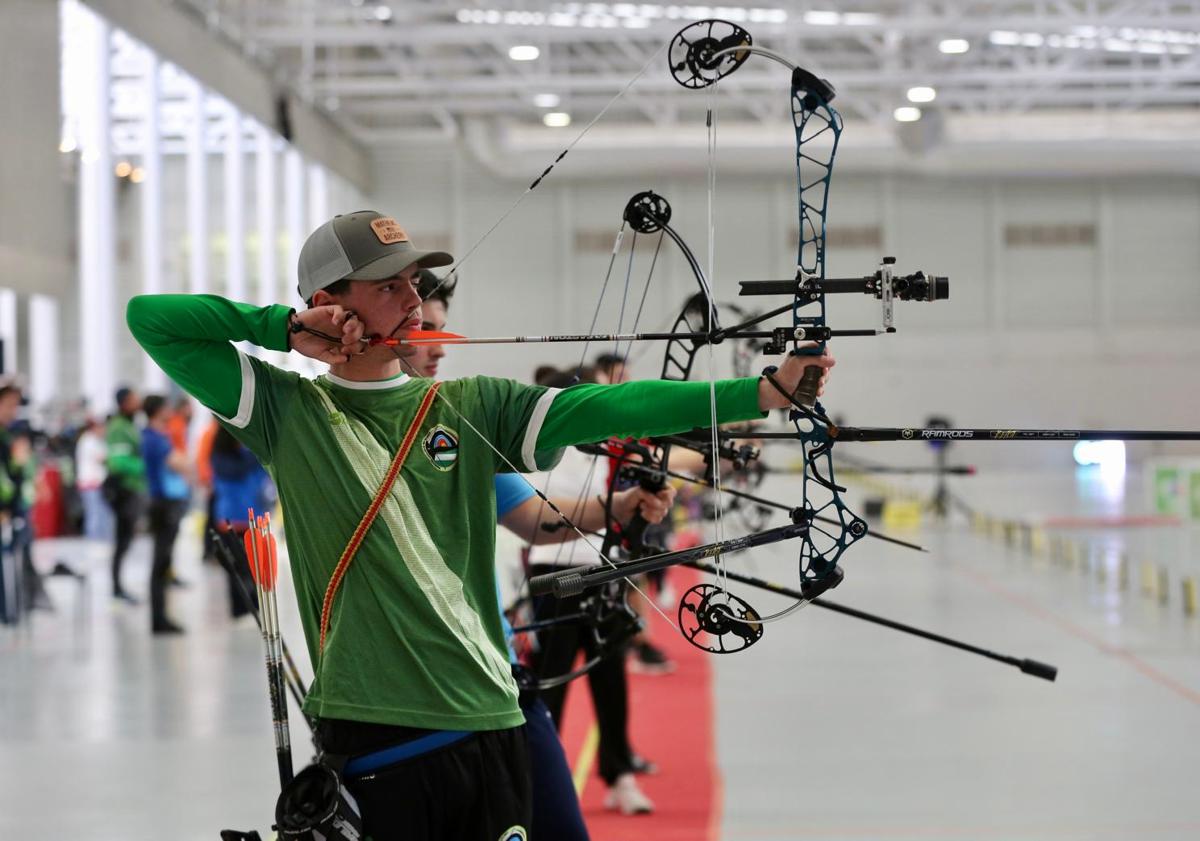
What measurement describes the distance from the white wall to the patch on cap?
2206 cm

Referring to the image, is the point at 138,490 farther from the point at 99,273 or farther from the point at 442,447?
the point at 442,447

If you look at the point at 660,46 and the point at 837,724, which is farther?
the point at 660,46

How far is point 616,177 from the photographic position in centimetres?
2461

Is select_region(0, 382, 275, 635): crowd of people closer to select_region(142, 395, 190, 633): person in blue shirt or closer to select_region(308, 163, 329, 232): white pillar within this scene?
select_region(142, 395, 190, 633): person in blue shirt

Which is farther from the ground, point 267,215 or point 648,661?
point 267,215

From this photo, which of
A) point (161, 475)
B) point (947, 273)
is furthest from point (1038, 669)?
point (947, 273)

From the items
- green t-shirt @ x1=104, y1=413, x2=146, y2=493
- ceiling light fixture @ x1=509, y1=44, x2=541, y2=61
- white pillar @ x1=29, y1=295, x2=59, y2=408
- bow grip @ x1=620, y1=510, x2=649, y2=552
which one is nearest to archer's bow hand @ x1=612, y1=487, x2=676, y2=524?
bow grip @ x1=620, y1=510, x2=649, y2=552

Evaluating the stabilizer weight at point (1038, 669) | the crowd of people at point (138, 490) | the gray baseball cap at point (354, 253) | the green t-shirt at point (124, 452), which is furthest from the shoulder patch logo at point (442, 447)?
the green t-shirt at point (124, 452)

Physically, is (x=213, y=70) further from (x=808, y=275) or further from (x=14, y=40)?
(x=808, y=275)

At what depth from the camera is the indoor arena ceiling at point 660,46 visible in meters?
15.7

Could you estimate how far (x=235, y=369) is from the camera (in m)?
2.01

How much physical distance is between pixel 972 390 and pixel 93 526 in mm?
15389

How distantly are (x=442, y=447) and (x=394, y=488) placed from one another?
95 millimetres

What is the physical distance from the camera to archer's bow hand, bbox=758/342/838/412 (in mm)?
1733
